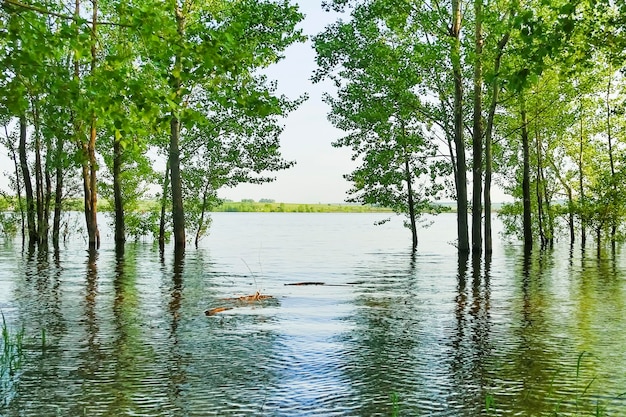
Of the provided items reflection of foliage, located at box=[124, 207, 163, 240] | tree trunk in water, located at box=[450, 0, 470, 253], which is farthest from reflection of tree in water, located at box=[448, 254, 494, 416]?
reflection of foliage, located at box=[124, 207, 163, 240]

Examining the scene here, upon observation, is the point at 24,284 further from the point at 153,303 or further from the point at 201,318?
the point at 201,318

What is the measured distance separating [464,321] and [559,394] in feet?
20.0

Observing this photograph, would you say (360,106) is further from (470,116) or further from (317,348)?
(317,348)

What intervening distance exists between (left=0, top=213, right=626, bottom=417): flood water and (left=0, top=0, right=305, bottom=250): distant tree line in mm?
3158

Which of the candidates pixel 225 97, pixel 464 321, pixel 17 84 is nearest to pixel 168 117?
pixel 225 97

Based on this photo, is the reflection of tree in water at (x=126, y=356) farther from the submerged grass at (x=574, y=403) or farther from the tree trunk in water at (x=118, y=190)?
the tree trunk in water at (x=118, y=190)

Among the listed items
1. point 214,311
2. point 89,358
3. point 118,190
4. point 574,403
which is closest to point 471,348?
point 574,403

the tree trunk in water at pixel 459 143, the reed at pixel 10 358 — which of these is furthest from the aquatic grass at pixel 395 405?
the tree trunk in water at pixel 459 143

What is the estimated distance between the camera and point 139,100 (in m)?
9.36

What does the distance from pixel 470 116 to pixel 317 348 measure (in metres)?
33.5

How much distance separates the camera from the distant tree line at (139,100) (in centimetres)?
928

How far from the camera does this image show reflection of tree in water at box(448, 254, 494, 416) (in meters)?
8.75

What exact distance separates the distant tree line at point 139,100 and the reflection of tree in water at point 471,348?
14.3 feet

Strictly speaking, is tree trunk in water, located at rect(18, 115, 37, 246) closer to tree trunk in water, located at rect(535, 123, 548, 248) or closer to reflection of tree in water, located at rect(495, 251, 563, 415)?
reflection of tree in water, located at rect(495, 251, 563, 415)
